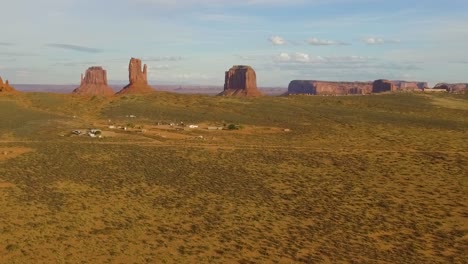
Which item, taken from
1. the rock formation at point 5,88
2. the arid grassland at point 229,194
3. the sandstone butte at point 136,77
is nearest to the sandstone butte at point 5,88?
the rock formation at point 5,88

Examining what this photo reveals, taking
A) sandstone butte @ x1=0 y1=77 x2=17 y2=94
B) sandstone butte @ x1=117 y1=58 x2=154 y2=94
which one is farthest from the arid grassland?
sandstone butte @ x1=117 y1=58 x2=154 y2=94

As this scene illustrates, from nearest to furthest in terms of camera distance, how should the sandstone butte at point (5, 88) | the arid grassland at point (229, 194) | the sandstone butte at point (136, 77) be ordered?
the arid grassland at point (229, 194), the sandstone butte at point (5, 88), the sandstone butte at point (136, 77)

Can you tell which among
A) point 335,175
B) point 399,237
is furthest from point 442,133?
point 399,237

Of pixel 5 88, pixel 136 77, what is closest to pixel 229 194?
pixel 5 88

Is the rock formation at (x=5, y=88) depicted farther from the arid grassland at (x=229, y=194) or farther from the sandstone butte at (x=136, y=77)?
the sandstone butte at (x=136, y=77)

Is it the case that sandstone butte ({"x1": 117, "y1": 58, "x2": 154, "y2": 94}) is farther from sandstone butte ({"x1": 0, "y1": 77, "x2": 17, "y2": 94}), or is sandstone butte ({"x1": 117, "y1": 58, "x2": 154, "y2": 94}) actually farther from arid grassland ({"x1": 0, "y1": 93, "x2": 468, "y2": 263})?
arid grassland ({"x1": 0, "y1": 93, "x2": 468, "y2": 263})

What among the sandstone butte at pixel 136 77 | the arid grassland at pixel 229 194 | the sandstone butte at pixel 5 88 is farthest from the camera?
the sandstone butte at pixel 136 77

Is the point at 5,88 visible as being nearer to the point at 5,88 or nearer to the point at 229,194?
the point at 5,88

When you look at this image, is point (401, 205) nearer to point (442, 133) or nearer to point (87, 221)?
point (87, 221)
